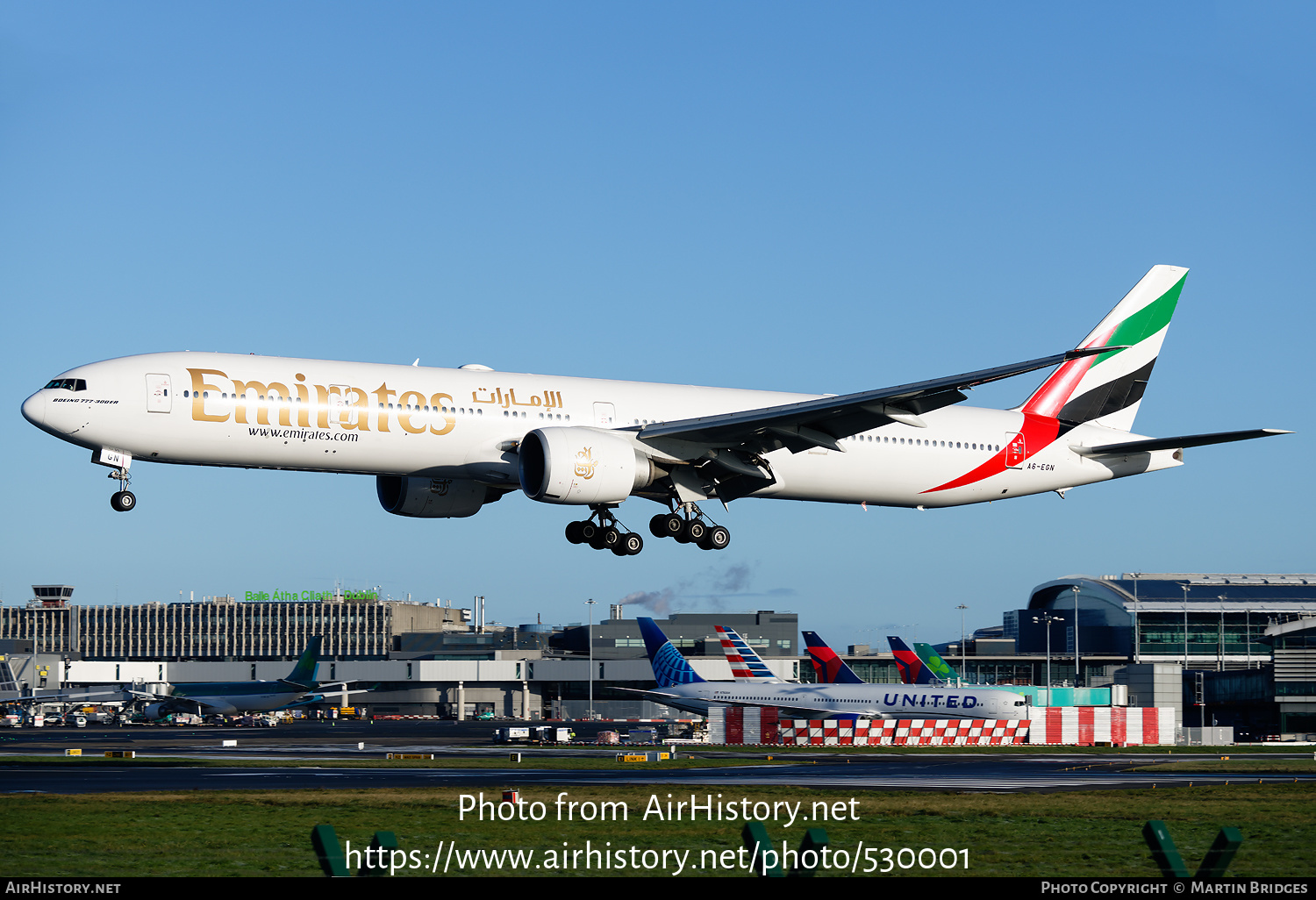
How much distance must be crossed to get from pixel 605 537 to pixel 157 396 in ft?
45.0

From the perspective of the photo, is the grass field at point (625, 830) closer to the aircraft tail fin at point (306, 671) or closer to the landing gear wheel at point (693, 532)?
the landing gear wheel at point (693, 532)

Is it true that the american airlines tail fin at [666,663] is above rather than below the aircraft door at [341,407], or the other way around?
below

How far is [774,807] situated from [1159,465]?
24.8m

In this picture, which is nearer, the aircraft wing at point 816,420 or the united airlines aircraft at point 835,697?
the aircraft wing at point 816,420

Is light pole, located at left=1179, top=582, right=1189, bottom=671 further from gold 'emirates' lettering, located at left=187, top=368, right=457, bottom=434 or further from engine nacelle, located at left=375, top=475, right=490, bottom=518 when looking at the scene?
gold 'emirates' lettering, located at left=187, top=368, right=457, bottom=434

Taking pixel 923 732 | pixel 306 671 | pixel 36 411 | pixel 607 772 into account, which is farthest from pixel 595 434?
pixel 306 671

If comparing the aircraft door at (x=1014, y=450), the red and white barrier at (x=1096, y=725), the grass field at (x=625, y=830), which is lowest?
the red and white barrier at (x=1096, y=725)

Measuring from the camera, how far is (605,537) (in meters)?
41.9

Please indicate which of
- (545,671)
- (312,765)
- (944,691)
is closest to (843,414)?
(312,765)

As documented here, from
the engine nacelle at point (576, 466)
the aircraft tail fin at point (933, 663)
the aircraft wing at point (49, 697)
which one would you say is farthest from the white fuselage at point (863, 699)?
the aircraft wing at point (49, 697)

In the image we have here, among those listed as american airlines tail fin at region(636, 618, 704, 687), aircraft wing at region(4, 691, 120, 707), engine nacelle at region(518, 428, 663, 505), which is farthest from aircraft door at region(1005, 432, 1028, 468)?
aircraft wing at region(4, 691, 120, 707)

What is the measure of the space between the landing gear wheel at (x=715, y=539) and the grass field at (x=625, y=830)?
969 centimetres

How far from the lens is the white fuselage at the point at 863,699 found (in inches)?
2726

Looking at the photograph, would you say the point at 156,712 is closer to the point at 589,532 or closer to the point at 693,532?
the point at 589,532
